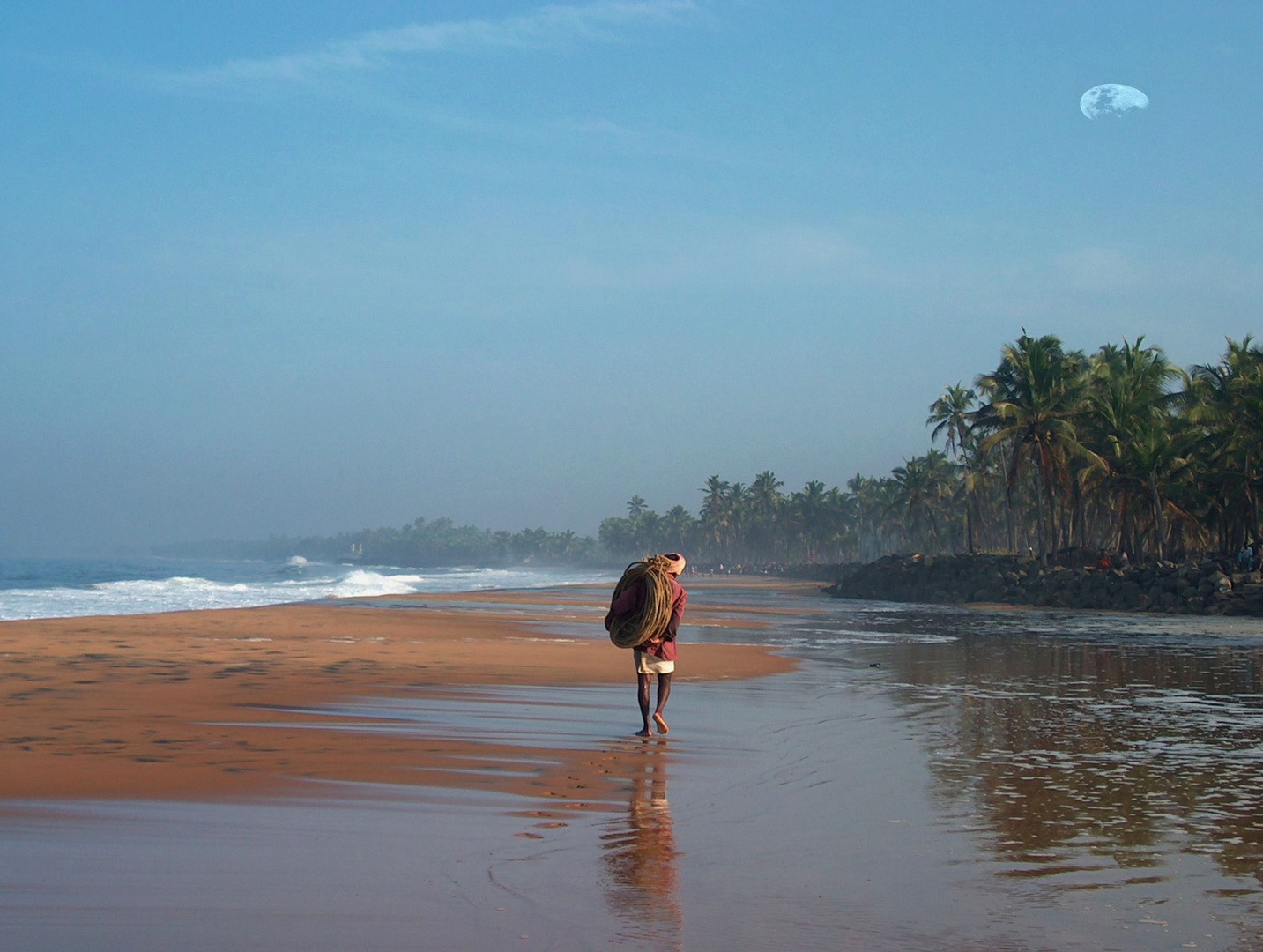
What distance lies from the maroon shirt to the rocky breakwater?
3135 centimetres

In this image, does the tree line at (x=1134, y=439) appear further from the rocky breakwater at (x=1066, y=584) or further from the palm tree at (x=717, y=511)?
the palm tree at (x=717, y=511)

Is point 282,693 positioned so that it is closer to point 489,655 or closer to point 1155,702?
point 489,655

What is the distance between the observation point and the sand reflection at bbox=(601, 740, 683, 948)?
427 centimetres

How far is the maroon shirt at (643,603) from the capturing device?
9773 millimetres

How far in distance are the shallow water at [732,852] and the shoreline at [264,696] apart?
525 mm

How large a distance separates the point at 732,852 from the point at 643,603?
14.1 feet

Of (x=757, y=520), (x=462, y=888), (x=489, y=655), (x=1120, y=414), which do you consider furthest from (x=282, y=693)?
(x=757, y=520)

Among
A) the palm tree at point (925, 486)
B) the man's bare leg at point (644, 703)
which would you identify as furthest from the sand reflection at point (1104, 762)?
the palm tree at point (925, 486)

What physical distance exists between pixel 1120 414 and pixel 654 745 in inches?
1732

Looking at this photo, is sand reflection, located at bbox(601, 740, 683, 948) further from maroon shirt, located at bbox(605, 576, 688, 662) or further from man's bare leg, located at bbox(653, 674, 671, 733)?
maroon shirt, located at bbox(605, 576, 688, 662)

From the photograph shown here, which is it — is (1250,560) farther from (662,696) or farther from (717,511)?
(717,511)

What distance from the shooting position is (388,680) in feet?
44.2

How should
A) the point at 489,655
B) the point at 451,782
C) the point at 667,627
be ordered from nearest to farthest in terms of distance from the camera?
the point at 451,782
the point at 667,627
the point at 489,655

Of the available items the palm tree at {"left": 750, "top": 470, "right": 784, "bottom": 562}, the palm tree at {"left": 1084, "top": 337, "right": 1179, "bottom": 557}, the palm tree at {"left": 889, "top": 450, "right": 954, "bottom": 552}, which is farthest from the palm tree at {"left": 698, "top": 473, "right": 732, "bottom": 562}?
the palm tree at {"left": 1084, "top": 337, "right": 1179, "bottom": 557}
